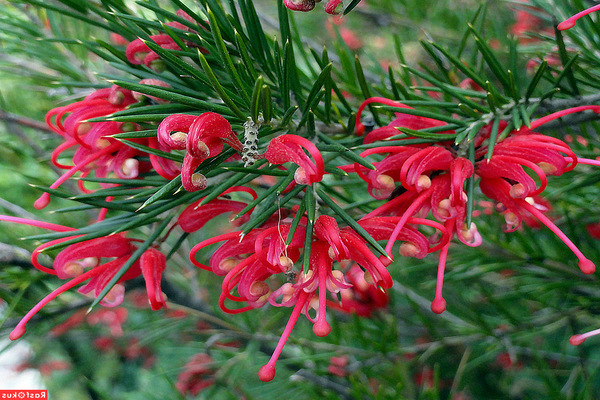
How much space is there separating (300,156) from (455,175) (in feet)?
0.51

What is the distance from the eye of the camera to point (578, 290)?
88cm

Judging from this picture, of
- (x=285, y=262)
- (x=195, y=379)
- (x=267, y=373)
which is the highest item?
(x=285, y=262)

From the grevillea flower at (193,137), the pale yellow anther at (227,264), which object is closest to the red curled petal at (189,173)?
the grevillea flower at (193,137)

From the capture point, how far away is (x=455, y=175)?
40 centimetres

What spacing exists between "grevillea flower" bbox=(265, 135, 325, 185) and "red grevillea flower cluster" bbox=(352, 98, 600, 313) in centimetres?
8

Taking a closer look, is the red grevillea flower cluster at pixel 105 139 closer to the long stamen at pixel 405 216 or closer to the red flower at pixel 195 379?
the long stamen at pixel 405 216

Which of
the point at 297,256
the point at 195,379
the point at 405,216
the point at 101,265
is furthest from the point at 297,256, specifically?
the point at 195,379

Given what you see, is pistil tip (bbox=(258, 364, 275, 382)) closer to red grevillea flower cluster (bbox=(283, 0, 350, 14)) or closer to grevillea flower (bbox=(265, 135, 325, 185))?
grevillea flower (bbox=(265, 135, 325, 185))

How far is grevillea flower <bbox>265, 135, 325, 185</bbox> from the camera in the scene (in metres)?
0.34

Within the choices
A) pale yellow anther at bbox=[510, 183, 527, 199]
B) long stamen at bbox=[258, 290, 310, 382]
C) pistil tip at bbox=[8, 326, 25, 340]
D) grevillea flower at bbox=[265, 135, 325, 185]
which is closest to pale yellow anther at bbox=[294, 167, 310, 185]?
grevillea flower at bbox=[265, 135, 325, 185]

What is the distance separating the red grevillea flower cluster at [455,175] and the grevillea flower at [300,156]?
8 centimetres

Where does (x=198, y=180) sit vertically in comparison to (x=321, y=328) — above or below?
above

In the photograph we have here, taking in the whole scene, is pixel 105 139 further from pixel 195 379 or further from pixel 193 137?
pixel 195 379

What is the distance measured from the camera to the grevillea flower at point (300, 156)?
1.11ft
